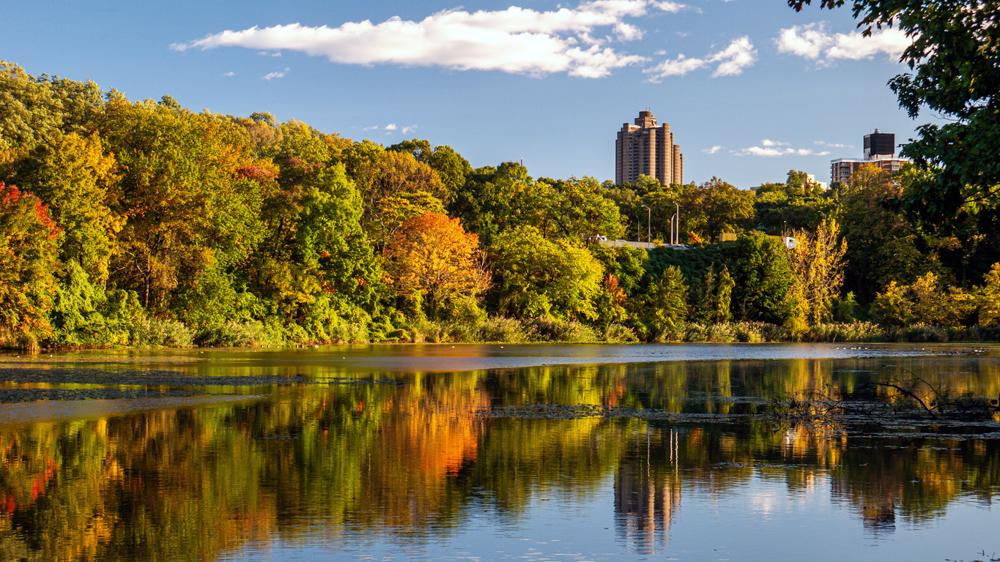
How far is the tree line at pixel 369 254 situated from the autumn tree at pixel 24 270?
4.0 inches

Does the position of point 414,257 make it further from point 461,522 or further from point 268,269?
point 461,522

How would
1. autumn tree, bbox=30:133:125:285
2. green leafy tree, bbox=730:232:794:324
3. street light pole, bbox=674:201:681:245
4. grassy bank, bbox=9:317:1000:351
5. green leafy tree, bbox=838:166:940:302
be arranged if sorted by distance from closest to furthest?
autumn tree, bbox=30:133:125:285, grassy bank, bbox=9:317:1000:351, green leafy tree, bbox=730:232:794:324, green leafy tree, bbox=838:166:940:302, street light pole, bbox=674:201:681:245

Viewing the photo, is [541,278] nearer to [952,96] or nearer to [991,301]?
[991,301]

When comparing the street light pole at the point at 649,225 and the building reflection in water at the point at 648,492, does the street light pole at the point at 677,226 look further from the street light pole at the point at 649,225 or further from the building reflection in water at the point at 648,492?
the building reflection in water at the point at 648,492

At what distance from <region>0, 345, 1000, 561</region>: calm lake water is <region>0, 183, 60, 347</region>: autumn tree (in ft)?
64.6

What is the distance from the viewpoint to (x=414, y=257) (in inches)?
3199

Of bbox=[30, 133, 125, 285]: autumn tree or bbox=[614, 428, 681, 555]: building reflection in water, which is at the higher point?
bbox=[30, 133, 125, 285]: autumn tree

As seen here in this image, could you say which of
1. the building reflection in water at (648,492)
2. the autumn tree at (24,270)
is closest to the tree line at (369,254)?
the autumn tree at (24,270)

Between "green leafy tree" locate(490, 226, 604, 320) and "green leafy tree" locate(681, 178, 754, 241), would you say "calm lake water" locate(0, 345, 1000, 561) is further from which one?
"green leafy tree" locate(681, 178, 754, 241)

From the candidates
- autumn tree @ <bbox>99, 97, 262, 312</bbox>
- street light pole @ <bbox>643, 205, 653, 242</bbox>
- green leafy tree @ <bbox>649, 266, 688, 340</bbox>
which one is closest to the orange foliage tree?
autumn tree @ <bbox>99, 97, 262, 312</bbox>

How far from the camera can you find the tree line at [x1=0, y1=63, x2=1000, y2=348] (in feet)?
187

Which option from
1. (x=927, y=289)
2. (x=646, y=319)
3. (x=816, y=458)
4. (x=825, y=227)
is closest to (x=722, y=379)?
→ (x=816, y=458)

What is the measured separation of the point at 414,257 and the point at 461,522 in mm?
69430

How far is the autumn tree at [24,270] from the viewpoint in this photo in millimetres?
47125
